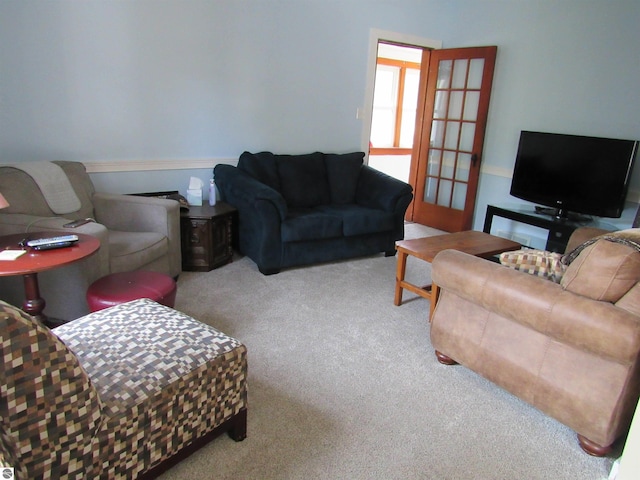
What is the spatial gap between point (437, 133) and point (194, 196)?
2987mm

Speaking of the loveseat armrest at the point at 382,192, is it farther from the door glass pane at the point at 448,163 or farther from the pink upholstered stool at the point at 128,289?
the pink upholstered stool at the point at 128,289

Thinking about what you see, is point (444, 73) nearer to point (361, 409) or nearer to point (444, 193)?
point (444, 193)

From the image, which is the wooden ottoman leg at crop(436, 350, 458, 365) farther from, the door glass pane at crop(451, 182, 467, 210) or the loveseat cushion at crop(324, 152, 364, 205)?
the door glass pane at crop(451, 182, 467, 210)

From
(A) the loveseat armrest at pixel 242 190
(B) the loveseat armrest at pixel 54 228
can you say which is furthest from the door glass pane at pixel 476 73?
(B) the loveseat armrest at pixel 54 228

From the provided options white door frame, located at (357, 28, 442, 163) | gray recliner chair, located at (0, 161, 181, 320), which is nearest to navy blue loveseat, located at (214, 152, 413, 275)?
white door frame, located at (357, 28, 442, 163)

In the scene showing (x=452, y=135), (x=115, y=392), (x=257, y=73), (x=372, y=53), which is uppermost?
(x=372, y=53)

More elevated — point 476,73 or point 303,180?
point 476,73

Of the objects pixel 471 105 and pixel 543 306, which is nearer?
pixel 543 306

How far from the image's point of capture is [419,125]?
17.5 ft

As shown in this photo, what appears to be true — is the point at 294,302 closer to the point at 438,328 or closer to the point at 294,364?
the point at 294,364

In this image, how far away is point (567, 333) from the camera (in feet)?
5.77

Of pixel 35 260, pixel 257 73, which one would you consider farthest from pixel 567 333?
pixel 257 73

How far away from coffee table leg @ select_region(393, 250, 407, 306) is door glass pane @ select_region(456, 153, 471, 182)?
7.92 ft

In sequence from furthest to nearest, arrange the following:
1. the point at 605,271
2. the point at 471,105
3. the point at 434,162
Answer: the point at 434,162, the point at 471,105, the point at 605,271
